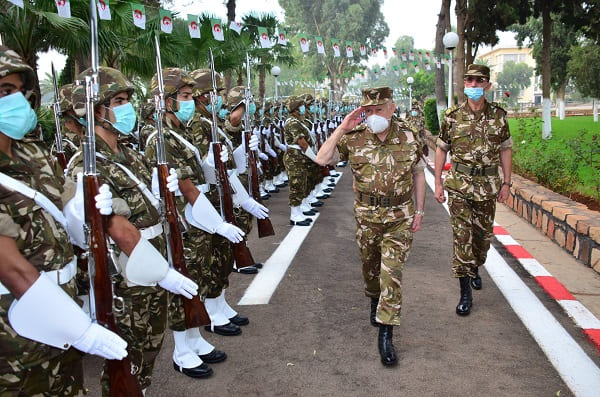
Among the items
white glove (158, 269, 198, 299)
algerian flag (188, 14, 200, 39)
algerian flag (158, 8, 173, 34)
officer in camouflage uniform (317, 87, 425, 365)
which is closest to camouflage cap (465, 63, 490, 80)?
officer in camouflage uniform (317, 87, 425, 365)

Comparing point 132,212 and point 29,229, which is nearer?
point 29,229

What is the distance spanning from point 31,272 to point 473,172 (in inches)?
151

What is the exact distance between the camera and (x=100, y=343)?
219cm

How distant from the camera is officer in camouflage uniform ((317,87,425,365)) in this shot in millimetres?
3941

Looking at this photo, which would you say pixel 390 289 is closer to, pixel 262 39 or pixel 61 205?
pixel 61 205

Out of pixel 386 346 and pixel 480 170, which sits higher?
pixel 480 170

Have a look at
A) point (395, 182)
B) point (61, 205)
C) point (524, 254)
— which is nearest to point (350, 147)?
point (395, 182)

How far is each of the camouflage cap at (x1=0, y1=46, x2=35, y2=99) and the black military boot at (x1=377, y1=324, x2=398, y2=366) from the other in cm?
274

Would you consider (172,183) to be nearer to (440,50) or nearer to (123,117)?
(123,117)

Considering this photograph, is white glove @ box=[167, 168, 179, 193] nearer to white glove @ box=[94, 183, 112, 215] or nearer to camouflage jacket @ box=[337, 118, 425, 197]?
white glove @ box=[94, 183, 112, 215]

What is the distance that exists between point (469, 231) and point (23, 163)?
3.78m

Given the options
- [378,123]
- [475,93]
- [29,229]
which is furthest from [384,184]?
[29,229]

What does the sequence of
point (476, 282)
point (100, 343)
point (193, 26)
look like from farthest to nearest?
1. point (193, 26)
2. point (476, 282)
3. point (100, 343)

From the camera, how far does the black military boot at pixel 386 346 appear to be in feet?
12.6
